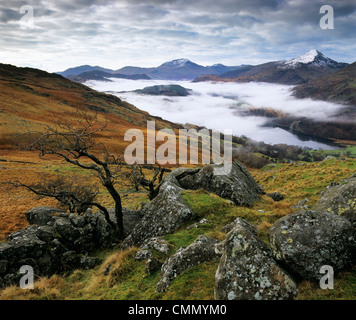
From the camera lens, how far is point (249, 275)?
6.89 meters

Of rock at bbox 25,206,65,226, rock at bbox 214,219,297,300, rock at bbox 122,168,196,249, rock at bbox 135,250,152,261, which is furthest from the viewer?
rock at bbox 25,206,65,226

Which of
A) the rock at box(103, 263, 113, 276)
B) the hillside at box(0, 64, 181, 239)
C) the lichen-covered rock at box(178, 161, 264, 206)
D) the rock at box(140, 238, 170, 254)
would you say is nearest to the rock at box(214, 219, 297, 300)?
the rock at box(140, 238, 170, 254)

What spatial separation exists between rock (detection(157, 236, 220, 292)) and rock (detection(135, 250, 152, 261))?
1.84 m

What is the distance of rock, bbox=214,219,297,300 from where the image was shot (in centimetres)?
661

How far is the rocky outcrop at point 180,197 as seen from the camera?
13742mm

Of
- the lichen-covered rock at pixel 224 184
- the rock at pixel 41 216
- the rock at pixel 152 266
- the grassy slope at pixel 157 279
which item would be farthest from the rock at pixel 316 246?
the rock at pixel 41 216

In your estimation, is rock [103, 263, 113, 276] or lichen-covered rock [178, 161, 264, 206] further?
lichen-covered rock [178, 161, 264, 206]

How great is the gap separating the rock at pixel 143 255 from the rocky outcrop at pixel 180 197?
2.23 metres

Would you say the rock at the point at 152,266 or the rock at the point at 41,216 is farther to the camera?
the rock at the point at 41,216

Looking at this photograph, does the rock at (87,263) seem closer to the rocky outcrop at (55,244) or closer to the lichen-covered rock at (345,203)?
the rocky outcrop at (55,244)

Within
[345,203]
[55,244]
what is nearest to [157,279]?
[55,244]

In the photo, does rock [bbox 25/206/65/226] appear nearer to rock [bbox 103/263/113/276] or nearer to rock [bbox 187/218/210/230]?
rock [bbox 103/263/113/276]

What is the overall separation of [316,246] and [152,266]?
6.40 m

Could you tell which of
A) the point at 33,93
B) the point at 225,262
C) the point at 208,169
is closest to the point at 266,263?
the point at 225,262
